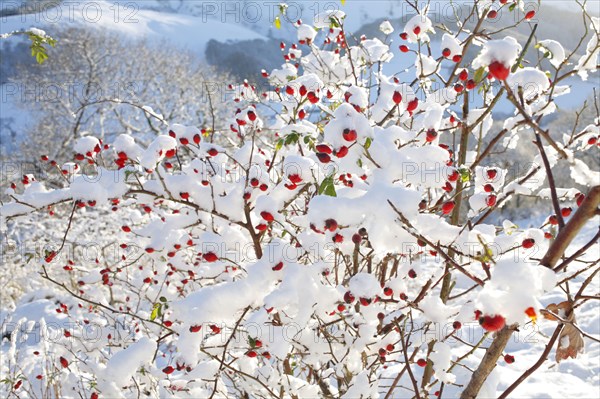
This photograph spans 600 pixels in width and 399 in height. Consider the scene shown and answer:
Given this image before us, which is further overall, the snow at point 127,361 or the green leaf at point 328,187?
the snow at point 127,361

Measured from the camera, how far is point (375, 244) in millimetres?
1146

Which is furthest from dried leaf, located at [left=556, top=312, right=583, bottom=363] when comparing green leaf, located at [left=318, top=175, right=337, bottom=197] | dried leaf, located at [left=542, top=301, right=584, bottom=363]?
green leaf, located at [left=318, top=175, right=337, bottom=197]

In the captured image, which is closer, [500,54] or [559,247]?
[500,54]

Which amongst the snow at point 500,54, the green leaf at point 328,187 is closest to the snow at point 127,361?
the green leaf at point 328,187

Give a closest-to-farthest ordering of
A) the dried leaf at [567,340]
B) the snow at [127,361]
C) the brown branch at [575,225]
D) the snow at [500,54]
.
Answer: the snow at [500,54] → the brown branch at [575,225] → the dried leaf at [567,340] → the snow at [127,361]

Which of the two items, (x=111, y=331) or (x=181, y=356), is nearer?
(x=181, y=356)

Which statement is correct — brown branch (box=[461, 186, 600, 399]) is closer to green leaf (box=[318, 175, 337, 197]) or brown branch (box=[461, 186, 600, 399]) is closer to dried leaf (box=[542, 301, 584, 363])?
dried leaf (box=[542, 301, 584, 363])

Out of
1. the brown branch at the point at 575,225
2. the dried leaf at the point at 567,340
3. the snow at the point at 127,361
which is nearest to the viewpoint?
the brown branch at the point at 575,225

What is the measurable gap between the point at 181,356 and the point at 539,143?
143 cm

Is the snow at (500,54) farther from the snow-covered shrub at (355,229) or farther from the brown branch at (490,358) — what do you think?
the brown branch at (490,358)

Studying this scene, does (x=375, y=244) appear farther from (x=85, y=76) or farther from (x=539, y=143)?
(x=85, y=76)

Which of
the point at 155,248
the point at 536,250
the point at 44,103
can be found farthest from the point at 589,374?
the point at 44,103

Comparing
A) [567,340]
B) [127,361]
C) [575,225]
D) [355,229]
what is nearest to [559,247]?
[575,225]

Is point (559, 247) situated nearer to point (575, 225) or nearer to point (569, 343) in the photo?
point (575, 225)
